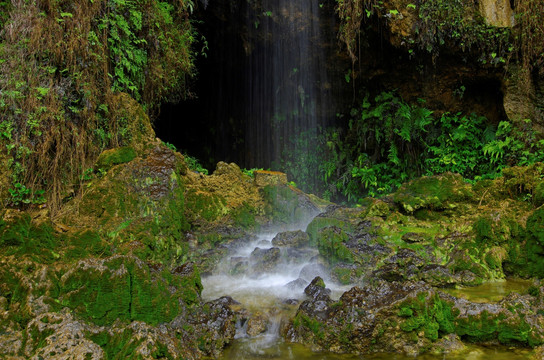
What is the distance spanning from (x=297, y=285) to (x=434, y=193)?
3.33m

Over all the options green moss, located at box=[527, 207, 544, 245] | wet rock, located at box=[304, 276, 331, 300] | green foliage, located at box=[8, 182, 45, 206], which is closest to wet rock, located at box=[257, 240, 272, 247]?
wet rock, located at box=[304, 276, 331, 300]

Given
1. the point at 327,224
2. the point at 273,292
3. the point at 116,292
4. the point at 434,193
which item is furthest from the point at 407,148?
the point at 116,292

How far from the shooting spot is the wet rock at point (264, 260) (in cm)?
562

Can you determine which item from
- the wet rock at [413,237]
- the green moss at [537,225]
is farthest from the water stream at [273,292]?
the wet rock at [413,237]

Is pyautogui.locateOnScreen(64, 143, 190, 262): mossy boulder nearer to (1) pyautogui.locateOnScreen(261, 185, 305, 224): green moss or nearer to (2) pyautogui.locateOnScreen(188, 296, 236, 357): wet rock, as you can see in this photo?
(2) pyautogui.locateOnScreen(188, 296, 236, 357): wet rock

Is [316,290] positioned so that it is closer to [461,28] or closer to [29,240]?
[29,240]

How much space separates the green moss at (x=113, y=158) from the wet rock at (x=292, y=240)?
291cm

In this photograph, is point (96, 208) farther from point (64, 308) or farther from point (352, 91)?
point (352, 91)

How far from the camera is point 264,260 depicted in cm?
573

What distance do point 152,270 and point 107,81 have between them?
4220mm

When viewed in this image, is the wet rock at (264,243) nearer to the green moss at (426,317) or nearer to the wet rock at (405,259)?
the wet rock at (405,259)

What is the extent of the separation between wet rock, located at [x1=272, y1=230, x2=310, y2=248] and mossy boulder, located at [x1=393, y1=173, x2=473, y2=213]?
1943 mm

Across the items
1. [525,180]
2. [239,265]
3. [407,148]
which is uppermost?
[407,148]

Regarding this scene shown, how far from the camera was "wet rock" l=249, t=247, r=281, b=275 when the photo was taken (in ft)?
18.4
